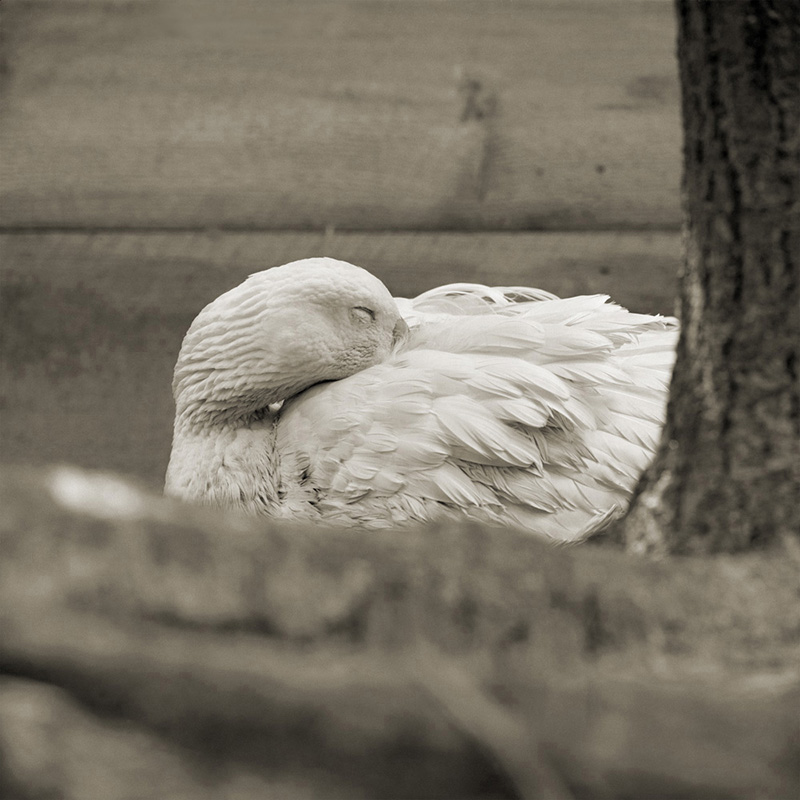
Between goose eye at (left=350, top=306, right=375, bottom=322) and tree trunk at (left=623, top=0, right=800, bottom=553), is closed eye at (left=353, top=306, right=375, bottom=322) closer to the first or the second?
goose eye at (left=350, top=306, right=375, bottom=322)

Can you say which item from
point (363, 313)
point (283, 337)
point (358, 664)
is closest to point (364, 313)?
point (363, 313)

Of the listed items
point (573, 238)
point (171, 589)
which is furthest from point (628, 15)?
point (171, 589)

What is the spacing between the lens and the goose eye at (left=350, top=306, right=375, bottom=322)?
4.96 ft

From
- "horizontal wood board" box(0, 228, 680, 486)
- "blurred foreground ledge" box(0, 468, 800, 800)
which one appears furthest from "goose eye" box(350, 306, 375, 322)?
"blurred foreground ledge" box(0, 468, 800, 800)

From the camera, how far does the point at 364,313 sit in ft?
4.98

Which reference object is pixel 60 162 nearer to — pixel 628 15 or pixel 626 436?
pixel 628 15

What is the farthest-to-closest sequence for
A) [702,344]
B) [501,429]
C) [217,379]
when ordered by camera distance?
[217,379] < [501,429] < [702,344]

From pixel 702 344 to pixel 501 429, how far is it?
61cm

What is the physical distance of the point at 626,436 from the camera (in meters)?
1.43

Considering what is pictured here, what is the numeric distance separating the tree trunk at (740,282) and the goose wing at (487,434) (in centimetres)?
54

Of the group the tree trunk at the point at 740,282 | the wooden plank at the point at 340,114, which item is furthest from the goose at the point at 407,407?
the wooden plank at the point at 340,114

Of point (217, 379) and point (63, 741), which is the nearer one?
point (63, 741)

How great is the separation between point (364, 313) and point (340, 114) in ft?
2.67

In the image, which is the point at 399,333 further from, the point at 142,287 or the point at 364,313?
the point at 142,287
